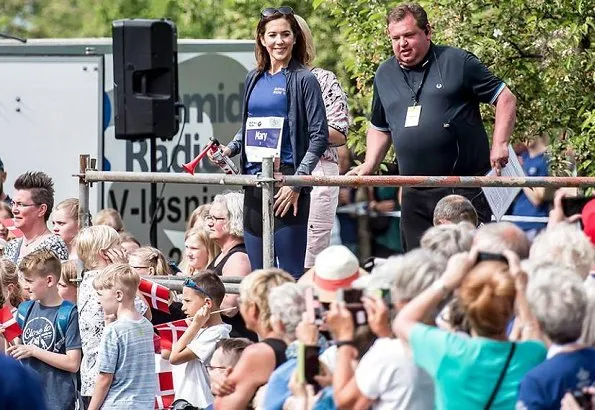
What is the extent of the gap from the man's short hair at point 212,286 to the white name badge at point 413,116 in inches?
55.7

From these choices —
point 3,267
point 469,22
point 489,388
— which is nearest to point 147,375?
point 3,267

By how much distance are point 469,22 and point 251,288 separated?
4.87 metres

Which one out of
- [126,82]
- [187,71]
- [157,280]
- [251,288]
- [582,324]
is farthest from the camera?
[187,71]

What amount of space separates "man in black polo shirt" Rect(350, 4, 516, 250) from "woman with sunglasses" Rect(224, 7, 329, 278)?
0.50 m

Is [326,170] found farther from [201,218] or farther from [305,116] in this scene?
[201,218]

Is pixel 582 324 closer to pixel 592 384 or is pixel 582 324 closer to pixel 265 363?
pixel 592 384

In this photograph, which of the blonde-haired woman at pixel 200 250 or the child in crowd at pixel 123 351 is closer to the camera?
the child in crowd at pixel 123 351

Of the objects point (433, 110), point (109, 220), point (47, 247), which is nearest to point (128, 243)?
point (47, 247)

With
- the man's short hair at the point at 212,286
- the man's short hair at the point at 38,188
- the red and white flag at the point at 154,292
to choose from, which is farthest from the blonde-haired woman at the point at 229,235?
the man's short hair at the point at 38,188

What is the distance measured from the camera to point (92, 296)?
8.69m

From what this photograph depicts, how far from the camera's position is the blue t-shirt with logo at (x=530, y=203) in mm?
10949

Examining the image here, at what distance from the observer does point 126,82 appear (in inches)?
538

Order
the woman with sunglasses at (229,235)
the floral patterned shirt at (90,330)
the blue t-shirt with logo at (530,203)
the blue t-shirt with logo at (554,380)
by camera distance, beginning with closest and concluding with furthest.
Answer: the blue t-shirt with logo at (554,380), the floral patterned shirt at (90,330), the woman with sunglasses at (229,235), the blue t-shirt with logo at (530,203)

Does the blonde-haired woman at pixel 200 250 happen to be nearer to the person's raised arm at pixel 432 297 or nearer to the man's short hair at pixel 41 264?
the man's short hair at pixel 41 264
